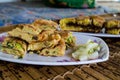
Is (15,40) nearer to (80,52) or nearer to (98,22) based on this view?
(80,52)

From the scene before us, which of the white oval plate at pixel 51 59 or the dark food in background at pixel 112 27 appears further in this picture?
the dark food in background at pixel 112 27

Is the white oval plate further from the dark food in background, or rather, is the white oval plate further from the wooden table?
the dark food in background

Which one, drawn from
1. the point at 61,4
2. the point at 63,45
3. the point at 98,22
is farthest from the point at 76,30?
the point at 61,4

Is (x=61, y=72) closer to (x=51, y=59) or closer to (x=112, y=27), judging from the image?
(x=51, y=59)

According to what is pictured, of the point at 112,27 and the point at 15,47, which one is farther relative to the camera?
the point at 112,27

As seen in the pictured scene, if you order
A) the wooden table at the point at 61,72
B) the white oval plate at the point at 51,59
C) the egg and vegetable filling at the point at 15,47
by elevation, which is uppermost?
the egg and vegetable filling at the point at 15,47

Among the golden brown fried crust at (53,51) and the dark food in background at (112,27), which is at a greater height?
the dark food in background at (112,27)

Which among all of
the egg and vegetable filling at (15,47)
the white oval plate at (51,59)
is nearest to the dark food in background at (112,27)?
the white oval plate at (51,59)

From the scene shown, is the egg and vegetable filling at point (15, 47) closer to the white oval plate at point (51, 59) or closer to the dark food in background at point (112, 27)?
the white oval plate at point (51, 59)

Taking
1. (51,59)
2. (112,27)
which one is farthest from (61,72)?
(112,27)
